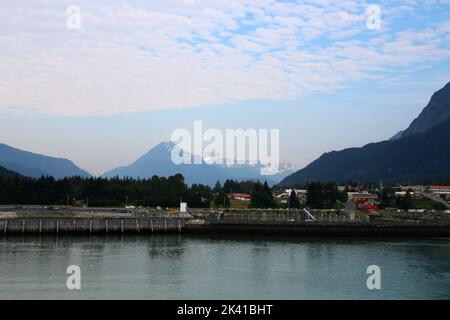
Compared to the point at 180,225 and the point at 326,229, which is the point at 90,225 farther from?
the point at 326,229

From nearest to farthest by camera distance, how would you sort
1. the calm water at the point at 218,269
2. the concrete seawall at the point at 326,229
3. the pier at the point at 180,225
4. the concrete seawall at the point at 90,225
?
the calm water at the point at 218,269, the concrete seawall at the point at 90,225, the pier at the point at 180,225, the concrete seawall at the point at 326,229

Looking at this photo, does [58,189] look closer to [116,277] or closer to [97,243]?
[97,243]

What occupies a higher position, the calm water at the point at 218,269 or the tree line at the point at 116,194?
the tree line at the point at 116,194

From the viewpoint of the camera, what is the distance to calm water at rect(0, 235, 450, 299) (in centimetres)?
2159

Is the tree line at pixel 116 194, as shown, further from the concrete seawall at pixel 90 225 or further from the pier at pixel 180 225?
the concrete seawall at pixel 90 225

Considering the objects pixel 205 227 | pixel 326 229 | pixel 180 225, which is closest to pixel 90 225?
pixel 180 225

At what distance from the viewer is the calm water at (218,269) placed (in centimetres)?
2159

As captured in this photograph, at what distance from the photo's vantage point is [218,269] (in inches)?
1068

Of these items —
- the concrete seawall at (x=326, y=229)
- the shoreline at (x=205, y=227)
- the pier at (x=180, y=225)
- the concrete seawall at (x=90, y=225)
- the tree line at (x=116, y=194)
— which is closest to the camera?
the concrete seawall at (x=90, y=225)

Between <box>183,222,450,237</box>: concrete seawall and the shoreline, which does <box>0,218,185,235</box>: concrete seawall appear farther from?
<box>183,222,450,237</box>: concrete seawall

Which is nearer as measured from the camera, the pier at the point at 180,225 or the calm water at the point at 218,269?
the calm water at the point at 218,269

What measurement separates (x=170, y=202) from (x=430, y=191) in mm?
62673

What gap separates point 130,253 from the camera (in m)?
33.1

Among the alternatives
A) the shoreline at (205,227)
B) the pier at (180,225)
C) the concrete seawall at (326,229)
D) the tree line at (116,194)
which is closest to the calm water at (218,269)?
the shoreline at (205,227)
